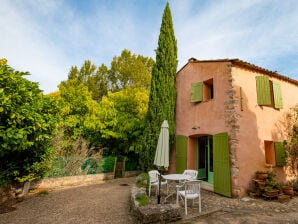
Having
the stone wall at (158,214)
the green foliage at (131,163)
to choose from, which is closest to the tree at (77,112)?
the green foliage at (131,163)

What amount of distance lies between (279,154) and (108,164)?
28.7ft

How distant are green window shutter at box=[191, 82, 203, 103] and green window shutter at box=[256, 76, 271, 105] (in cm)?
248

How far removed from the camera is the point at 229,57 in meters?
7.42

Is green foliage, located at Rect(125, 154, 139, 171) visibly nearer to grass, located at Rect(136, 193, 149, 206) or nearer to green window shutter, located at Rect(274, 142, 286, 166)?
grass, located at Rect(136, 193, 149, 206)

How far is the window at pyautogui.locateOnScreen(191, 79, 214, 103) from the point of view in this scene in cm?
838

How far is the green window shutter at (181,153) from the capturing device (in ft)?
28.2

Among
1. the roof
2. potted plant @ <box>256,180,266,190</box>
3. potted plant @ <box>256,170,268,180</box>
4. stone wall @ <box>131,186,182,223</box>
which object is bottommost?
stone wall @ <box>131,186,182,223</box>

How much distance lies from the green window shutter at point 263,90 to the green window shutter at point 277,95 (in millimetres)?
647

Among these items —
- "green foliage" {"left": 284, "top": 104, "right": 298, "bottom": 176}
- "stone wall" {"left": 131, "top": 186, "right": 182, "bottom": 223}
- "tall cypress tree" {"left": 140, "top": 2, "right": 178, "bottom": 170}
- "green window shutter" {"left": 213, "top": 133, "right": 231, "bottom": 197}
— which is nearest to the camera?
"stone wall" {"left": 131, "top": 186, "right": 182, "bottom": 223}

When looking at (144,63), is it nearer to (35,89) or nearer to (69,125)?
(69,125)

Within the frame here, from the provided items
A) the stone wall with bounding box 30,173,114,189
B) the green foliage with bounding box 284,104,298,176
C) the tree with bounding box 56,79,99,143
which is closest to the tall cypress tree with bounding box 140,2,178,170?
the stone wall with bounding box 30,173,114,189

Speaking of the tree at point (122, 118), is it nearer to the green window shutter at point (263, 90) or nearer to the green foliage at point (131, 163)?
the green foliage at point (131, 163)

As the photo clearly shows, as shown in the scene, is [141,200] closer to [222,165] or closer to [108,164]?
[222,165]

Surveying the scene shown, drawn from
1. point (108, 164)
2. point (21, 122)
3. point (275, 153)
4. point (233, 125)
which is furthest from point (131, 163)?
point (275, 153)
